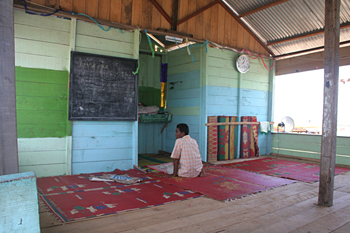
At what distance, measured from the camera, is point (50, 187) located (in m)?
4.15

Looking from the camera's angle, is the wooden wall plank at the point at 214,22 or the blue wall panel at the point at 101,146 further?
the wooden wall plank at the point at 214,22

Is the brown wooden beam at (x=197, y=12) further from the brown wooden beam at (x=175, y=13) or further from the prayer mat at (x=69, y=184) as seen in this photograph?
the prayer mat at (x=69, y=184)

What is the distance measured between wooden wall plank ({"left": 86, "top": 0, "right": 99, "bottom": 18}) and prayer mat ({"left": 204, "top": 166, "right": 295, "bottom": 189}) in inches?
158

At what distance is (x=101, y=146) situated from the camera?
547 centimetres

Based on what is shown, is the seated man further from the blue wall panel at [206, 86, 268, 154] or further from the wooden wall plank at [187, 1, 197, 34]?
the wooden wall plank at [187, 1, 197, 34]

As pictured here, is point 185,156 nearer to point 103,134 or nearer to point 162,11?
point 103,134

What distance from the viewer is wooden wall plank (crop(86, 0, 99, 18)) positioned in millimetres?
5243

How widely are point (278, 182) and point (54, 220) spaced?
3798 millimetres

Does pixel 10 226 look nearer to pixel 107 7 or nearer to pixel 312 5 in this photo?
pixel 107 7

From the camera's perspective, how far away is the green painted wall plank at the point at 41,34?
15.4 feet

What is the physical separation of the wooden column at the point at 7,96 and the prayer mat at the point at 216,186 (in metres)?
2.66

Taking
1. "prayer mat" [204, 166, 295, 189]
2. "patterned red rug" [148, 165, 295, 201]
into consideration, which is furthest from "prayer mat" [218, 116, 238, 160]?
"patterned red rug" [148, 165, 295, 201]

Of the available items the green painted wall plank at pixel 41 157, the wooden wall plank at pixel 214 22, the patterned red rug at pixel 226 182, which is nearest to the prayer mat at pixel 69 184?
the green painted wall plank at pixel 41 157

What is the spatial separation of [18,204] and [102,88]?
12.2 feet
